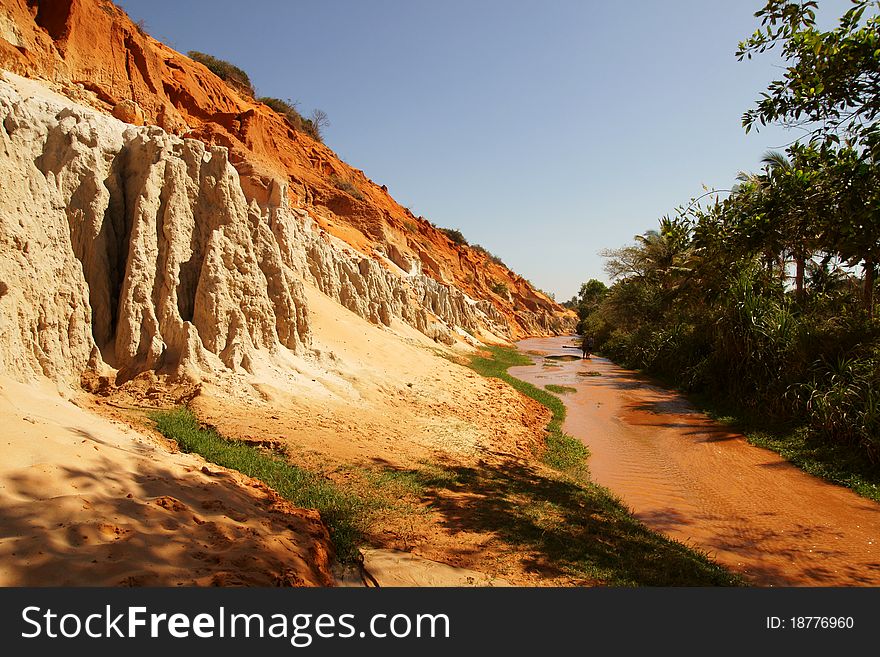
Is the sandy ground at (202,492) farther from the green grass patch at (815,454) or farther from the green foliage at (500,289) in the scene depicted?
the green foliage at (500,289)

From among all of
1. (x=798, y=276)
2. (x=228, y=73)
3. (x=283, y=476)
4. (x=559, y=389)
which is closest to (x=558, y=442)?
(x=283, y=476)

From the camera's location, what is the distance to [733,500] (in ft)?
24.1

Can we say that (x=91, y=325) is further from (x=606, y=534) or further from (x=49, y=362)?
(x=606, y=534)

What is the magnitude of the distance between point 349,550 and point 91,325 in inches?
220

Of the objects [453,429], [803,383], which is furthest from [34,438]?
[803,383]

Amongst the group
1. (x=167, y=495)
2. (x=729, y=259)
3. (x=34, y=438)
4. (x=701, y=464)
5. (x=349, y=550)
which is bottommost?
(x=701, y=464)

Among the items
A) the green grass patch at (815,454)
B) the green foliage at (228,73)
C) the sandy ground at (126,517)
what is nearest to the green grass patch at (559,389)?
the green grass patch at (815,454)

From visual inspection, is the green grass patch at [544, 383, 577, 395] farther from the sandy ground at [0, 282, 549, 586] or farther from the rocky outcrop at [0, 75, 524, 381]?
the rocky outcrop at [0, 75, 524, 381]

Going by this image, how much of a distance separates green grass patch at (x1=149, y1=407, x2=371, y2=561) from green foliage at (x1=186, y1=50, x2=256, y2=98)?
4121cm

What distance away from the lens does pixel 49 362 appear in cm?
582

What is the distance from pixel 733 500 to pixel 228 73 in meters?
47.3

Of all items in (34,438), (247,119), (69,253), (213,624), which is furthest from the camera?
(247,119)

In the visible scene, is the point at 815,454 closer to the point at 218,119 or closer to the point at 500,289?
the point at 218,119

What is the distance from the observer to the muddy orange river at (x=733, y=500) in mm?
5398
